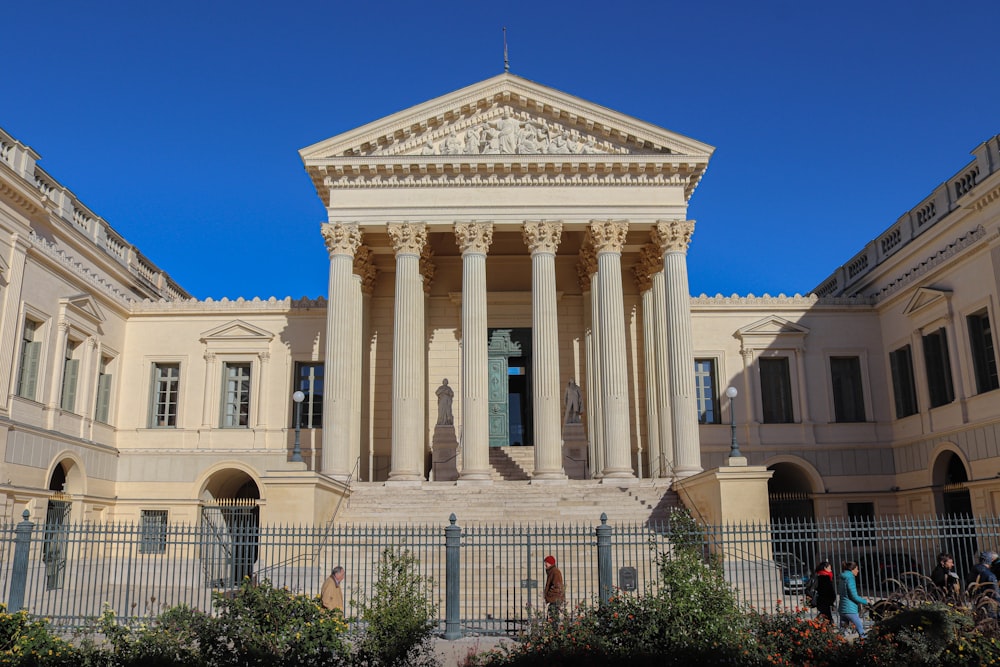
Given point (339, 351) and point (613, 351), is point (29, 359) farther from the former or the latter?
point (613, 351)

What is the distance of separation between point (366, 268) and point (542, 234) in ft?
19.7

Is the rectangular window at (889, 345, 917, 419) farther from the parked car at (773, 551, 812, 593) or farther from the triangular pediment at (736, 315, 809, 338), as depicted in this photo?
the parked car at (773, 551, 812, 593)

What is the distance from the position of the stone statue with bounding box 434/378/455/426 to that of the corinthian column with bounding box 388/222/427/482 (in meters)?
1.50

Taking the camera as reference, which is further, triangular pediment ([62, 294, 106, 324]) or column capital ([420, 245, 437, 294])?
column capital ([420, 245, 437, 294])

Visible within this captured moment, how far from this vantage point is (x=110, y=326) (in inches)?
1143

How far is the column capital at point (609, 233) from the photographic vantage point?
2573cm

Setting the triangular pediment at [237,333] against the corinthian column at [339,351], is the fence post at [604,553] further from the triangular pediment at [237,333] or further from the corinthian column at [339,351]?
the triangular pediment at [237,333]

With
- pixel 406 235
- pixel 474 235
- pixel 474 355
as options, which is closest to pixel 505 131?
pixel 474 235

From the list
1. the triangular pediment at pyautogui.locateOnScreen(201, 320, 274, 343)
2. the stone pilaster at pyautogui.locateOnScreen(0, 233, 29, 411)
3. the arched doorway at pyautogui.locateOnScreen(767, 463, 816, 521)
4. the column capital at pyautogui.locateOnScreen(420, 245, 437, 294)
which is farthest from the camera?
the triangular pediment at pyautogui.locateOnScreen(201, 320, 274, 343)

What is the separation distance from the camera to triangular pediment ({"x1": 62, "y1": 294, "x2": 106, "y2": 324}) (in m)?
25.9

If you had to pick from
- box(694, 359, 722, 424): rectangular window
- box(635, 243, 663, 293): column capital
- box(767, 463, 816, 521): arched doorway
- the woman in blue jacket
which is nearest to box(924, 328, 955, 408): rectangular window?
box(767, 463, 816, 521): arched doorway

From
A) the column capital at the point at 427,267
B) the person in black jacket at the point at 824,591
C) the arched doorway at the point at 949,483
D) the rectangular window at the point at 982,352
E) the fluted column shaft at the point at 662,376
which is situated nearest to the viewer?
the person in black jacket at the point at 824,591

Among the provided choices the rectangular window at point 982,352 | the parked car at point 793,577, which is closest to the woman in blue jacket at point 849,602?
the parked car at point 793,577

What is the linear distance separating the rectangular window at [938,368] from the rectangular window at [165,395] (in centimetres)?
2409
